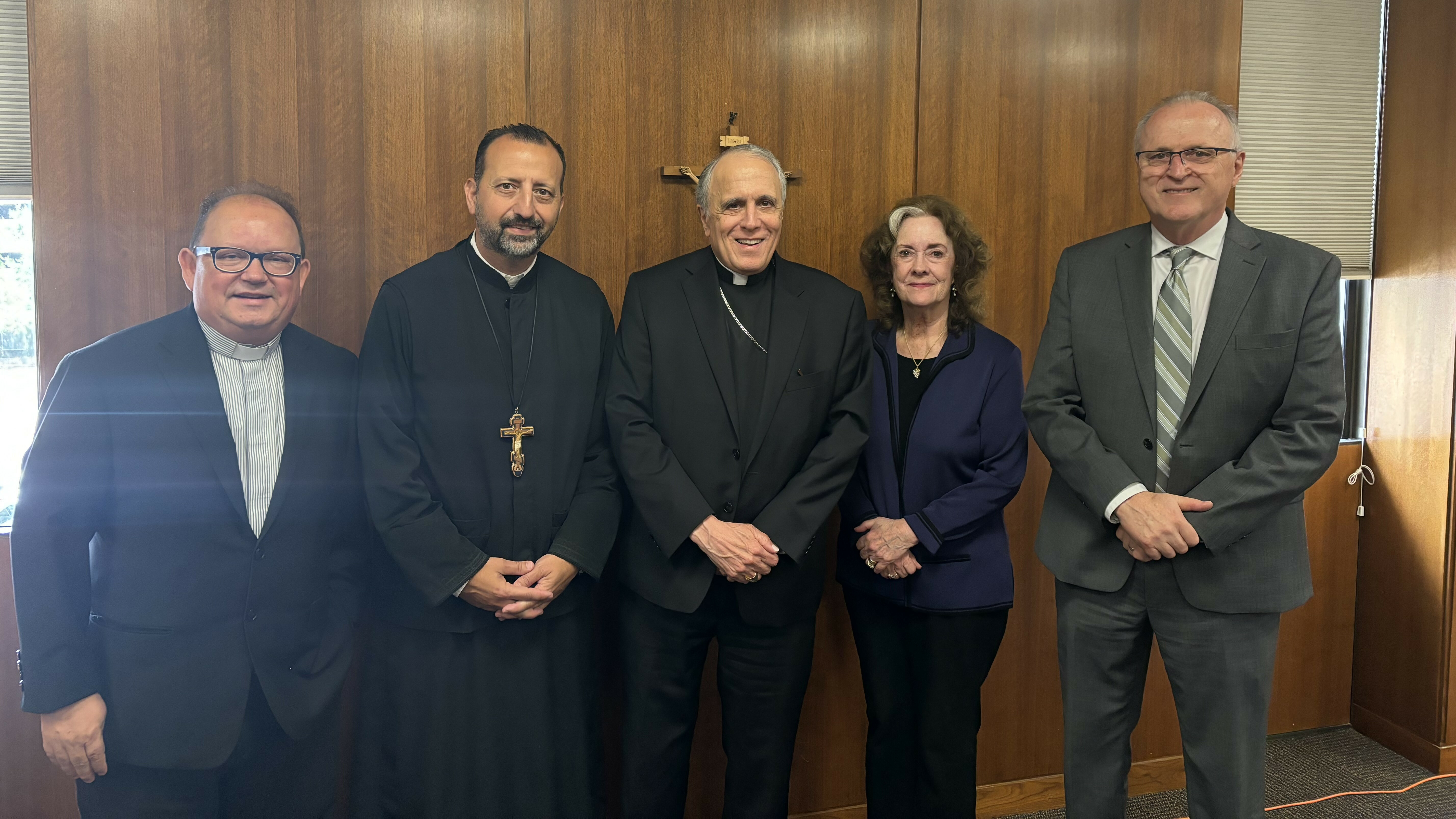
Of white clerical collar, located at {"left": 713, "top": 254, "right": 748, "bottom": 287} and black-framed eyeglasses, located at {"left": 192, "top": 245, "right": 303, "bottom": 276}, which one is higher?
white clerical collar, located at {"left": 713, "top": 254, "right": 748, "bottom": 287}

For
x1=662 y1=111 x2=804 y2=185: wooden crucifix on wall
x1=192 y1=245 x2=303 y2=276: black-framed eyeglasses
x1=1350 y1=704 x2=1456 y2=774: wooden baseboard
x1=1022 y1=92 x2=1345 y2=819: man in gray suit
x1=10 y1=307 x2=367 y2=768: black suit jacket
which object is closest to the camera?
x1=10 y1=307 x2=367 y2=768: black suit jacket

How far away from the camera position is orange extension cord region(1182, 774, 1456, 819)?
9.89 ft

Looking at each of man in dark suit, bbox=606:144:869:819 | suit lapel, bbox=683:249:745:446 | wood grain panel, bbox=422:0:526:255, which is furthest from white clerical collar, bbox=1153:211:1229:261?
wood grain panel, bbox=422:0:526:255

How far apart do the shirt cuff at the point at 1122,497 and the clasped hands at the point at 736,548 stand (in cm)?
80

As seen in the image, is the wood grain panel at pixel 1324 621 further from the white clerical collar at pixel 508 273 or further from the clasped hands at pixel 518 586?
the white clerical collar at pixel 508 273

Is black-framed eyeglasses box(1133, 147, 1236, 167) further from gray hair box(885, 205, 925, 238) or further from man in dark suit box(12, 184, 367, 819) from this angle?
man in dark suit box(12, 184, 367, 819)

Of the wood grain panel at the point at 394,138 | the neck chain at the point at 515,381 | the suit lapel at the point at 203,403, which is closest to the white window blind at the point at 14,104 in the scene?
the wood grain panel at the point at 394,138

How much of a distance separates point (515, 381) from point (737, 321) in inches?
24.1

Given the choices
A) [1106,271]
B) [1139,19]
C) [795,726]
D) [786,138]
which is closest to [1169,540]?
[1106,271]

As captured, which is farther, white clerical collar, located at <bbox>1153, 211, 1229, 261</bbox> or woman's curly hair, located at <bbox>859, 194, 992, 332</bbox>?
woman's curly hair, located at <bbox>859, 194, 992, 332</bbox>

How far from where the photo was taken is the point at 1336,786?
10.4ft

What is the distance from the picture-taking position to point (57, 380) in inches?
70.7

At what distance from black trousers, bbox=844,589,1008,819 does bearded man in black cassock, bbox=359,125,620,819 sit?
Result: 32.2 inches

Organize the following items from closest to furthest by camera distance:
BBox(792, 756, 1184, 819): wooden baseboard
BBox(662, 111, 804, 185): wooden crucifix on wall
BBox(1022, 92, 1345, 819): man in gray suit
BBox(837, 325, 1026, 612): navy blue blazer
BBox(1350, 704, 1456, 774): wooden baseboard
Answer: BBox(1022, 92, 1345, 819): man in gray suit < BBox(837, 325, 1026, 612): navy blue blazer < BBox(662, 111, 804, 185): wooden crucifix on wall < BBox(792, 756, 1184, 819): wooden baseboard < BBox(1350, 704, 1456, 774): wooden baseboard
